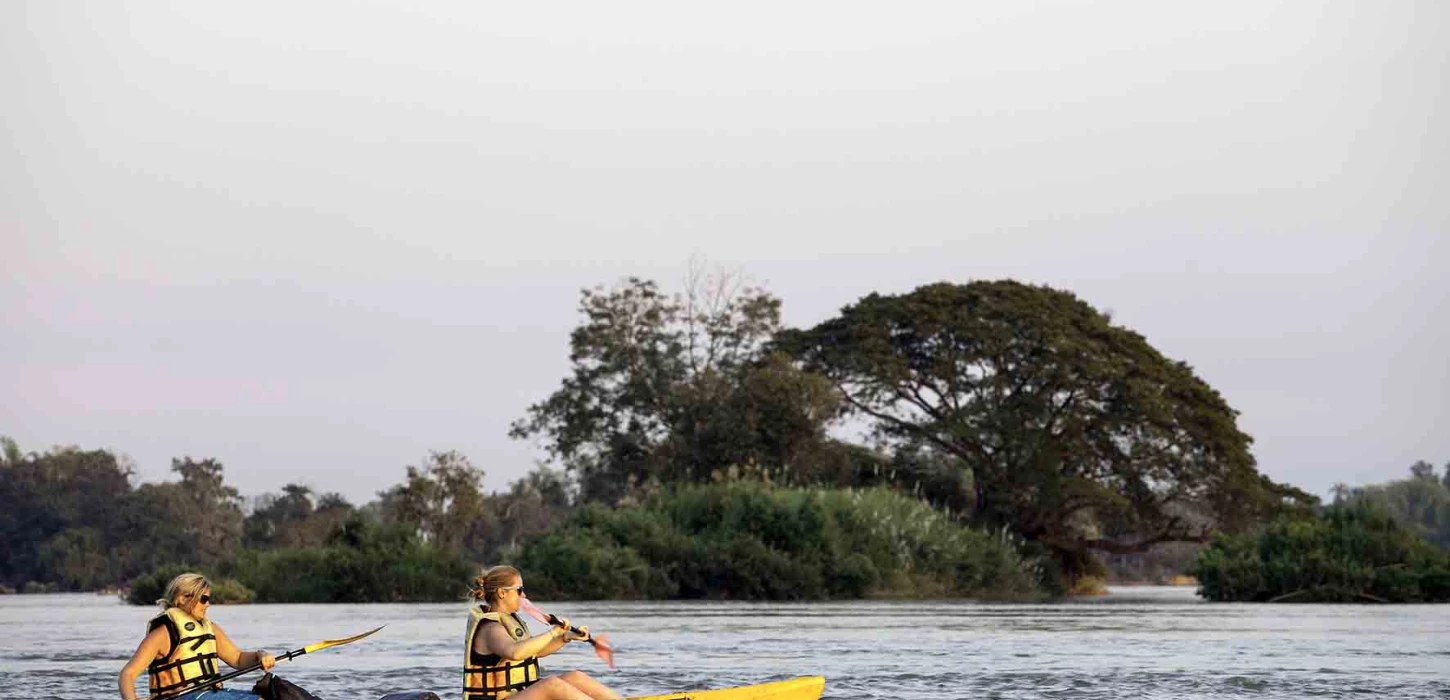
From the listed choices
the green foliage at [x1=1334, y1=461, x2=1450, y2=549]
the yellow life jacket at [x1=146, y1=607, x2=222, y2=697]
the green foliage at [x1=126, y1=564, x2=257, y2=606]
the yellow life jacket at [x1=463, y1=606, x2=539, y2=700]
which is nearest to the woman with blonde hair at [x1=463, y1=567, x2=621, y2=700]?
the yellow life jacket at [x1=463, y1=606, x2=539, y2=700]

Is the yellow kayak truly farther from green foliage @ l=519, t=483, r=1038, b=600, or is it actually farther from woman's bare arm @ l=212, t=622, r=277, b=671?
green foliage @ l=519, t=483, r=1038, b=600

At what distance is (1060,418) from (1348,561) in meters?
9.99

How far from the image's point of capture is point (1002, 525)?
49.3 metres

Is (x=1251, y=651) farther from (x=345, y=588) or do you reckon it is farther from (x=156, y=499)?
(x=156, y=499)

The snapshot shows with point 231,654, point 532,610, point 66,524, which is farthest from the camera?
point 66,524

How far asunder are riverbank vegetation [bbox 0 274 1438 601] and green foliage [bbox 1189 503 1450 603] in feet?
12.3

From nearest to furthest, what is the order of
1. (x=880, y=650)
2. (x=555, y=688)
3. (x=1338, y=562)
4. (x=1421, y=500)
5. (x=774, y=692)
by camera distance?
(x=555, y=688), (x=774, y=692), (x=880, y=650), (x=1338, y=562), (x=1421, y=500)

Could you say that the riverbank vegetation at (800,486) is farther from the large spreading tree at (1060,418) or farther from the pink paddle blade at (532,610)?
the pink paddle blade at (532,610)

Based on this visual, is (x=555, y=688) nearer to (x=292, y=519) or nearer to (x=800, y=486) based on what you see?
(x=800, y=486)

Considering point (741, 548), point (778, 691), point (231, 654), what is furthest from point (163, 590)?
point (231, 654)

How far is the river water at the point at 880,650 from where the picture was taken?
1847 centimetres

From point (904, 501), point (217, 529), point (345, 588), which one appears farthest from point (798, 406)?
point (217, 529)

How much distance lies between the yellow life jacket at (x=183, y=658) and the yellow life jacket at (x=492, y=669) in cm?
157

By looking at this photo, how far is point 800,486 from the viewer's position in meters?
46.8
